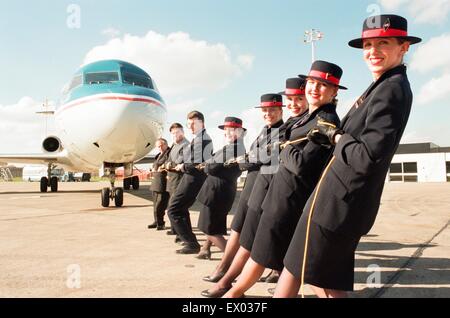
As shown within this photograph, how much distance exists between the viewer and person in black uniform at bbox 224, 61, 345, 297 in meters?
2.77

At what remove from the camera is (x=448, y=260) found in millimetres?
4727

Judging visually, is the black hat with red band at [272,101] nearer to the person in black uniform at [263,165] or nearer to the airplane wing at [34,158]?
the person in black uniform at [263,165]

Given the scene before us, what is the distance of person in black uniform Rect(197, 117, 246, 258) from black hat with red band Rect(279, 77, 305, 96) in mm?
1296

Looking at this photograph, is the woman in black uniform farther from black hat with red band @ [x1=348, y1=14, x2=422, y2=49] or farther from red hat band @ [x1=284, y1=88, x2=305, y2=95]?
black hat with red band @ [x1=348, y1=14, x2=422, y2=49]

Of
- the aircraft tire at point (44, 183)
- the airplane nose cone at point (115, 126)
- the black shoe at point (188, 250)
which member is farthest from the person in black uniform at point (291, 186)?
the aircraft tire at point (44, 183)

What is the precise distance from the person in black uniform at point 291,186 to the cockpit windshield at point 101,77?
867 cm

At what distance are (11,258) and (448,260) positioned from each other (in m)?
5.74

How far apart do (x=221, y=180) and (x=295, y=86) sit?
1.65 meters

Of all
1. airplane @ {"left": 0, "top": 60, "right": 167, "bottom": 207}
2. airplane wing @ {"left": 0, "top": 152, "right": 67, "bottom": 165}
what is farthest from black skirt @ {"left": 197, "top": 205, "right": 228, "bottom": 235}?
airplane wing @ {"left": 0, "top": 152, "right": 67, "bottom": 165}

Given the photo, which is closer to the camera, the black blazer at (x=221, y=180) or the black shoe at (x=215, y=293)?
the black shoe at (x=215, y=293)

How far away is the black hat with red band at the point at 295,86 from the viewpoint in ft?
A: 11.3
